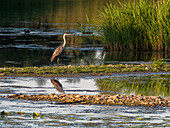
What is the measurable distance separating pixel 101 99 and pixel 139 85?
11.7 feet

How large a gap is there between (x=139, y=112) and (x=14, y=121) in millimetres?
3003

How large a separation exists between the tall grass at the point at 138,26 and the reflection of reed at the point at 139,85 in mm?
8348

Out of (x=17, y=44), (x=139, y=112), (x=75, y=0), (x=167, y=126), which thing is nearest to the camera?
(x=167, y=126)

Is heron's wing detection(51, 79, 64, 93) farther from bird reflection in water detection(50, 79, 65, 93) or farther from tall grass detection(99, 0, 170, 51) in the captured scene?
tall grass detection(99, 0, 170, 51)

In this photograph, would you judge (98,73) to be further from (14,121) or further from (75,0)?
(75,0)

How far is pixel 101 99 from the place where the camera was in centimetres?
1318

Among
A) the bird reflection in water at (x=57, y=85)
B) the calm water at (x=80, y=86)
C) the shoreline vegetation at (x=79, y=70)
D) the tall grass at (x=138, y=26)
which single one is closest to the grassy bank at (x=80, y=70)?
the shoreline vegetation at (x=79, y=70)

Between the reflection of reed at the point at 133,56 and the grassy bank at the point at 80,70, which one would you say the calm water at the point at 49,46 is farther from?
the grassy bank at the point at 80,70

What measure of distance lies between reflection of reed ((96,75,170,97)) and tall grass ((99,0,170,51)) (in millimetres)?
8348

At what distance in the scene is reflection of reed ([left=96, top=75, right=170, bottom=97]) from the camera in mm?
15227

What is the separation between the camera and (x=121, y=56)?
26.5 m

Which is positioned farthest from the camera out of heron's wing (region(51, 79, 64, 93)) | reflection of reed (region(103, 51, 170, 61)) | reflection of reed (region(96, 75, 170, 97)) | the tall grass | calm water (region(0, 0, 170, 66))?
the tall grass

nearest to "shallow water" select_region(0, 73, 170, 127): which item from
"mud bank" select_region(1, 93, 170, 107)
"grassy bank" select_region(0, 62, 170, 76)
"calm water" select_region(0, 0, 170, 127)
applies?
"calm water" select_region(0, 0, 170, 127)

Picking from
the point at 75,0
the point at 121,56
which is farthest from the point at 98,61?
the point at 75,0
